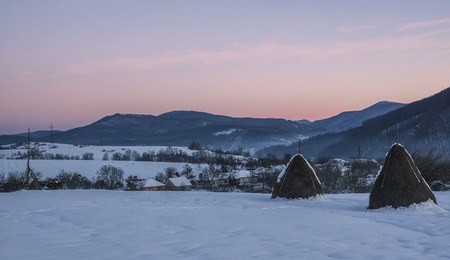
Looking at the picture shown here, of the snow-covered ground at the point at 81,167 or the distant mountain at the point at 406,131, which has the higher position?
the distant mountain at the point at 406,131

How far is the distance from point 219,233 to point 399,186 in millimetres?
8231

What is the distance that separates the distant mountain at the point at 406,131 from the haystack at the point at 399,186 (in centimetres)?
9768

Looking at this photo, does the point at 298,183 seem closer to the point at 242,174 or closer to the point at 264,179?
the point at 264,179

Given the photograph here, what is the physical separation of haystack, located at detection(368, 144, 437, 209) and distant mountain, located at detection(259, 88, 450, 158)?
97.7m

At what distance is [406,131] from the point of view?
130875 mm

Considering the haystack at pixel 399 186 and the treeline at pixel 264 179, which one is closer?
the haystack at pixel 399 186

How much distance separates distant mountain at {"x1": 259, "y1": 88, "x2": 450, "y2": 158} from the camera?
119000 millimetres

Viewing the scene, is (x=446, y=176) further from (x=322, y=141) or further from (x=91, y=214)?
(x=322, y=141)

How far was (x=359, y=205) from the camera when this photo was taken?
17.0 metres

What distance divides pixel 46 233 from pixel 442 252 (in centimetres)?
882

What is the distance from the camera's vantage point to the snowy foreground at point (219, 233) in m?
7.48

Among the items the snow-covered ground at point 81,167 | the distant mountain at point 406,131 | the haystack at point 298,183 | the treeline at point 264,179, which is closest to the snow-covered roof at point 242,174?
the treeline at point 264,179

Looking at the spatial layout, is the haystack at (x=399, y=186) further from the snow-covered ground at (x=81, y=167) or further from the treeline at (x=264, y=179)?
the snow-covered ground at (x=81, y=167)

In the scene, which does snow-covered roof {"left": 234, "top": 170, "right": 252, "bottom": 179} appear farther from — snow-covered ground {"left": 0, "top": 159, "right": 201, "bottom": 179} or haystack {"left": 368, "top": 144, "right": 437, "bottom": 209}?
haystack {"left": 368, "top": 144, "right": 437, "bottom": 209}
